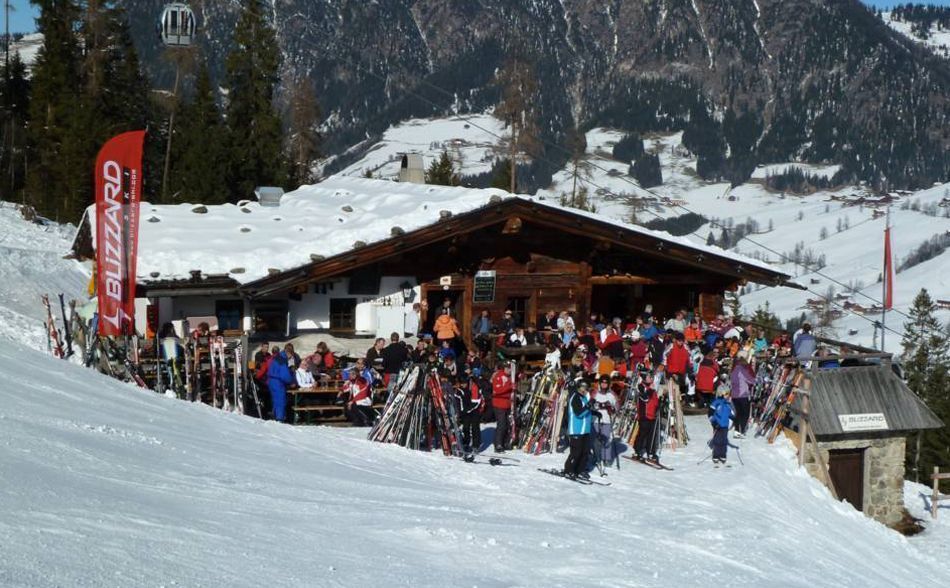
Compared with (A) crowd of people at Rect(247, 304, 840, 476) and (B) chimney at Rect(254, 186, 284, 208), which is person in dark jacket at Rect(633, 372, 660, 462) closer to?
(A) crowd of people at Rect(247, 304, 840, 476)

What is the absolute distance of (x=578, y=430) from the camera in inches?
614

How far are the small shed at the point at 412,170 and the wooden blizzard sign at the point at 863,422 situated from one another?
13923 millimetres

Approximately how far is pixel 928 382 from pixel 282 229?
53987 millimetres

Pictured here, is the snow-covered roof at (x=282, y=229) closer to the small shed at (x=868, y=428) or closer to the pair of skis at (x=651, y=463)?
the small shed at (x=868, y=428)

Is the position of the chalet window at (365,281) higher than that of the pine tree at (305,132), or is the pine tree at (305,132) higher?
the pine tree at (305,132)

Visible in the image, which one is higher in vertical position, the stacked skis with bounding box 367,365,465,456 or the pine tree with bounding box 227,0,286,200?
the pine tree with bounding box 227,0,286,200

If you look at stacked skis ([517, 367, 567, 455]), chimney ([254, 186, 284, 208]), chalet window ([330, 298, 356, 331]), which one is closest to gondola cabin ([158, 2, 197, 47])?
chimney ([254, 186, 284, 208])

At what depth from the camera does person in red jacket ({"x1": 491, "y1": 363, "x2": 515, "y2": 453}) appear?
1686 cm

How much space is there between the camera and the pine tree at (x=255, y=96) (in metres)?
49.7

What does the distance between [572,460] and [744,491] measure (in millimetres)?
2554

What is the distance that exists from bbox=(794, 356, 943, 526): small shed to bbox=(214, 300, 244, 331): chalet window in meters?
10.2

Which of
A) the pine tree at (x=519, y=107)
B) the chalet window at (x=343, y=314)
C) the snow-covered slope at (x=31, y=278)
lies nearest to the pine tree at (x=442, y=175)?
the pine tree at (x=519, y=107)

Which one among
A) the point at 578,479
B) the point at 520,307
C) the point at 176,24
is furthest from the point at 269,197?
the point at 578,479

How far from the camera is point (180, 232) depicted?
22594 mm
